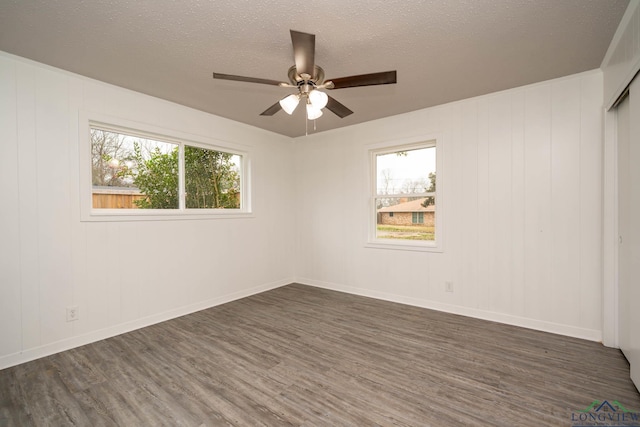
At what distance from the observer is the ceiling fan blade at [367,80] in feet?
6.38

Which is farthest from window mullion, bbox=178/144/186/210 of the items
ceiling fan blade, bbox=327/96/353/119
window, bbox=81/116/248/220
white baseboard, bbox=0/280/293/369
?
ceiling fan blade, bbox=327/96/353/119

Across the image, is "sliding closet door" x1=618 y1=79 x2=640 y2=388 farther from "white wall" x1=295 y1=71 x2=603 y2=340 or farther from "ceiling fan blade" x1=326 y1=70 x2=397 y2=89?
"ceiling fan blade" x1=326 y1=70 x2=397 y2=89

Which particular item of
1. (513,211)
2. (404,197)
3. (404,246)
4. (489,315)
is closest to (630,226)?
(513,211)

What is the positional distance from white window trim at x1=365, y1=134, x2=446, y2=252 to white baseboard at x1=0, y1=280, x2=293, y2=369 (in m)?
2.12

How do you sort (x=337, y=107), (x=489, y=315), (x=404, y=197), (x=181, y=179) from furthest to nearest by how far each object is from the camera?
(x=404, y=197), (x=181, y=179), (x=489, y=315), (x=337, y=107)

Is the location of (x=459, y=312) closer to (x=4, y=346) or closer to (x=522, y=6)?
(x=522, y=6)

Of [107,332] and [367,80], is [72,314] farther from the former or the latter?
[367,80]

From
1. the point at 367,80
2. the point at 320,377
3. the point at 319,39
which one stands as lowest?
the point at 320,377

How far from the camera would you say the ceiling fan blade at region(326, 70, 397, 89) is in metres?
1.95

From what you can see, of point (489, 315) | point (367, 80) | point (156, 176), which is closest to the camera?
point (367, 80)

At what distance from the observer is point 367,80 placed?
2.04 metres

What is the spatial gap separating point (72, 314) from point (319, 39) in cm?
327

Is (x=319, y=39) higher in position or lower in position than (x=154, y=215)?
higher

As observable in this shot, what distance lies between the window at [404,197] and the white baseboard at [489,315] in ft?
2.33
